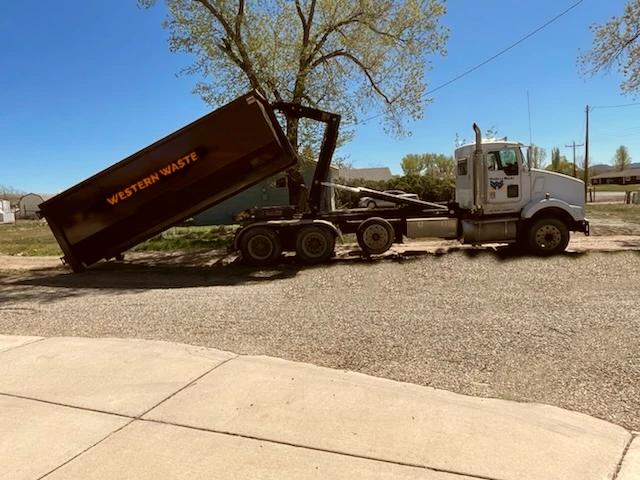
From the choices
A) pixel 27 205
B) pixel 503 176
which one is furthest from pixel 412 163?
pixel 503 176

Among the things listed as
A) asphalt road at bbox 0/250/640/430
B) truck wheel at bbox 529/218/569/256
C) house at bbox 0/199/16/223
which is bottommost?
asphalt road at bbox 0/250/640/430

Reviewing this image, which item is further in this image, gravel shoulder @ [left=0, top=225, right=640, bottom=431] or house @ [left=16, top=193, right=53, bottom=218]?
house @ [left=16, top=193, right=53, bottom=218]

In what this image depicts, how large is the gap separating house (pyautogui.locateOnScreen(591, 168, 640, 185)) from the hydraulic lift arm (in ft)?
396

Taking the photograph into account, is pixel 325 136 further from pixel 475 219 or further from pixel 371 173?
pixel 371 173

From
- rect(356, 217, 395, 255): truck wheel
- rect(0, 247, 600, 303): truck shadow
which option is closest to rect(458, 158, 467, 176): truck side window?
rect(0, 247, 600, 303): truck shadow

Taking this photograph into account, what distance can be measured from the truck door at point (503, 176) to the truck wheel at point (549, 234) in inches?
32.2

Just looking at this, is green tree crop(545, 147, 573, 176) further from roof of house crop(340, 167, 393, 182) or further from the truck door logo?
the truck door logo

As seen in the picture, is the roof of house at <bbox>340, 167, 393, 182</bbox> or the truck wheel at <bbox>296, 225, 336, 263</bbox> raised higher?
the roof of house at <bbox>340, 167, 393, 182</bbox>

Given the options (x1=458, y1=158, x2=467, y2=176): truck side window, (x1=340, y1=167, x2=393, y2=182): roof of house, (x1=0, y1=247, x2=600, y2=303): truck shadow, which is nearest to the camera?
(x1=0, y1=247, x2=600, y2=303): truck shadow

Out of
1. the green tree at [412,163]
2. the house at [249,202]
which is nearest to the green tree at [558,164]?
the green tree at [412,163]

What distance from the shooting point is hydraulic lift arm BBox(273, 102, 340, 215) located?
1340cm

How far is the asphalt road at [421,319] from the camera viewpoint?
180 inches

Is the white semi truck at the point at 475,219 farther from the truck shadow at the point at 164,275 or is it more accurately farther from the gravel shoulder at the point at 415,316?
the gravel shoulder at the point at 415,316

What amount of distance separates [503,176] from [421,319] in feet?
24.2
